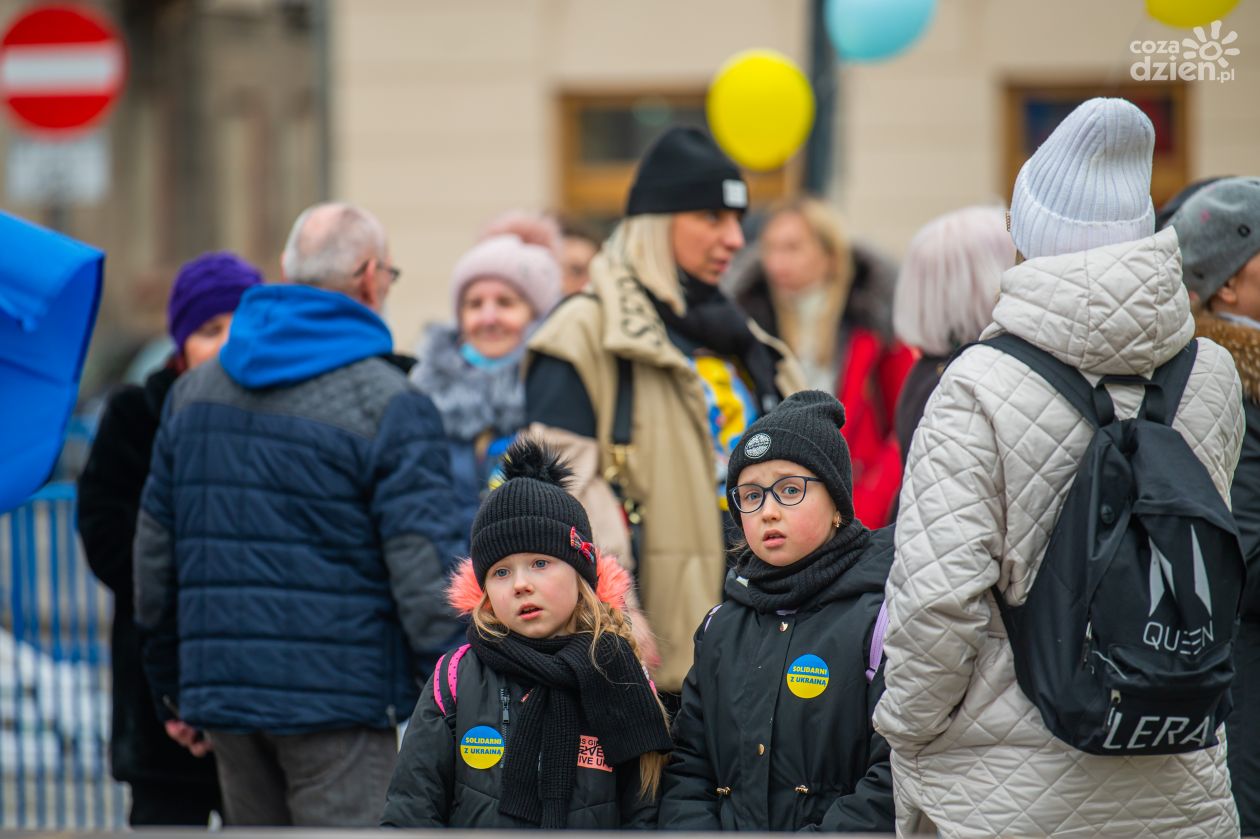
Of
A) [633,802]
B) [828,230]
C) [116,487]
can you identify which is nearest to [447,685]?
[633,802]

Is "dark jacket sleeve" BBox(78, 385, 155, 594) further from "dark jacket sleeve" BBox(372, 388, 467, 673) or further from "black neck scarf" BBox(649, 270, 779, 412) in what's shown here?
"black neck scarf" BBox(649, 270, 779, 412)

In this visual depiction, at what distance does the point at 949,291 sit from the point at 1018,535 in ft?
5.15

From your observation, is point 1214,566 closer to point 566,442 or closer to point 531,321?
point 566,442

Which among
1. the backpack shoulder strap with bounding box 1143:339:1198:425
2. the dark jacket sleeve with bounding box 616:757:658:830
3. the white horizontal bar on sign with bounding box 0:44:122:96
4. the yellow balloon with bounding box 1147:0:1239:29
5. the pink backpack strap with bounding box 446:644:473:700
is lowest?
the dark jacket sleeve with bounding box 616:757:658:830

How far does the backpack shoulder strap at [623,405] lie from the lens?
15.1 ft

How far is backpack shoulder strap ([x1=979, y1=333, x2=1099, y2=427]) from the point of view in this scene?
283cm

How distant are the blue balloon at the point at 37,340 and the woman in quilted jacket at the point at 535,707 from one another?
116 cm

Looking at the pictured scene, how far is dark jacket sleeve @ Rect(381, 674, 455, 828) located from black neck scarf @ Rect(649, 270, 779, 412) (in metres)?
1.75

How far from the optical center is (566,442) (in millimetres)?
4500

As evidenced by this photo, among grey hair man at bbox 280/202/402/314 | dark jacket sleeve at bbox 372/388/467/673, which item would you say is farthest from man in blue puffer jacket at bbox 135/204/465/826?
grey hair man at bbox 280/202/402/314

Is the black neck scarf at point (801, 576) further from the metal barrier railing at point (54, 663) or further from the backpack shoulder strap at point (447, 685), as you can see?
the metal barrier railing at point (54, 663)

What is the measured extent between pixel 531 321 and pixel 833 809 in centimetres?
271

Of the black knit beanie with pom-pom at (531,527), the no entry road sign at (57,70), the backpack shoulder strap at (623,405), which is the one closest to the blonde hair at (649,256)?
the backpack shoulder strap at (623,405)

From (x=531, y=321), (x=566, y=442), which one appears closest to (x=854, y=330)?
(x=531, y=321)
